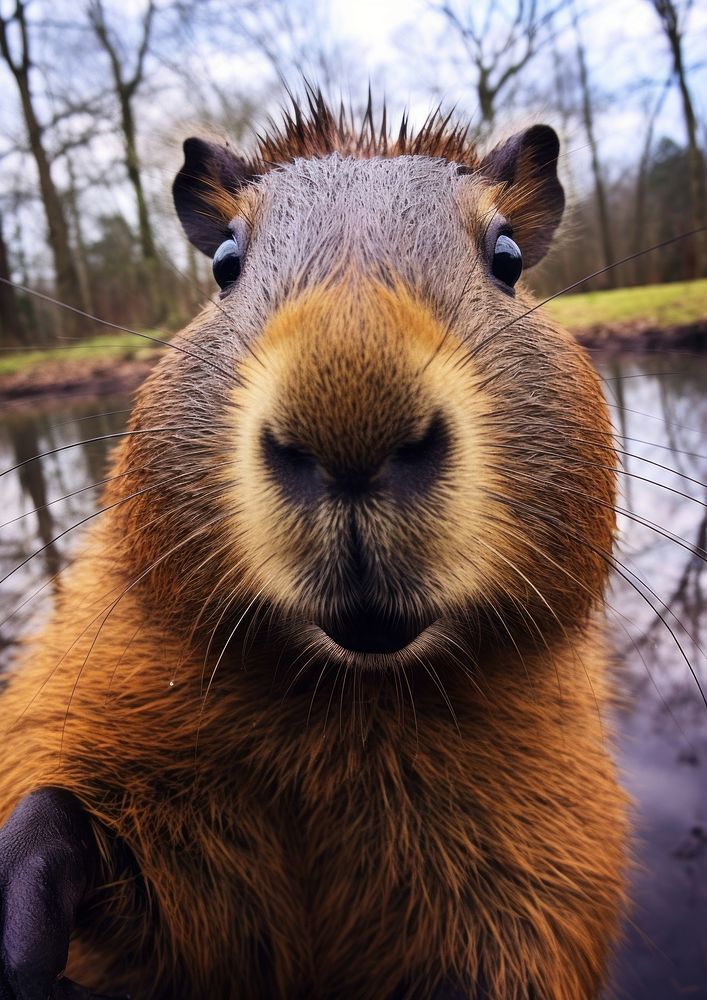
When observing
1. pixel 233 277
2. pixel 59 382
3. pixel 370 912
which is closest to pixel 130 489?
pixel 233 277

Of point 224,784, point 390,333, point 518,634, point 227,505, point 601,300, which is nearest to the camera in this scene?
point 390,333

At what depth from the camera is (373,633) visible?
3.65ft

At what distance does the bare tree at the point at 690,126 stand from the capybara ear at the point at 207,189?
8.71 m

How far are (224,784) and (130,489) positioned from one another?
2.21ft

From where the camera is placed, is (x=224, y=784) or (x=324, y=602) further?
(x=224, y=784)

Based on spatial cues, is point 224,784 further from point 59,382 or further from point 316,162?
point 59,382

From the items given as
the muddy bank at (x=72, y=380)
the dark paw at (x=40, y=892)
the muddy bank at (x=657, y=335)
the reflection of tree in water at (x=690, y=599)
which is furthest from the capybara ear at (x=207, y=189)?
the muddy bank at (x=72, y=380)

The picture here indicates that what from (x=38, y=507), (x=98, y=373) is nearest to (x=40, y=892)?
(x=38, y=507)

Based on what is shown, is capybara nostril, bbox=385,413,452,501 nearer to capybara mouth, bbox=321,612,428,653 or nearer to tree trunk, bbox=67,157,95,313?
capybara mouth, bbox=321,612,428,653

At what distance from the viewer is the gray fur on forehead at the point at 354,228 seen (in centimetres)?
125

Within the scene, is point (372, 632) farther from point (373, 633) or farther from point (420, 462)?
point (420, 462)

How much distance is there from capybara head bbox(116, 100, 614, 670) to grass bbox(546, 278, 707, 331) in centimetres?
499

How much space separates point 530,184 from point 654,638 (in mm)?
1695

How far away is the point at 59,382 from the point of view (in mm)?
8523
